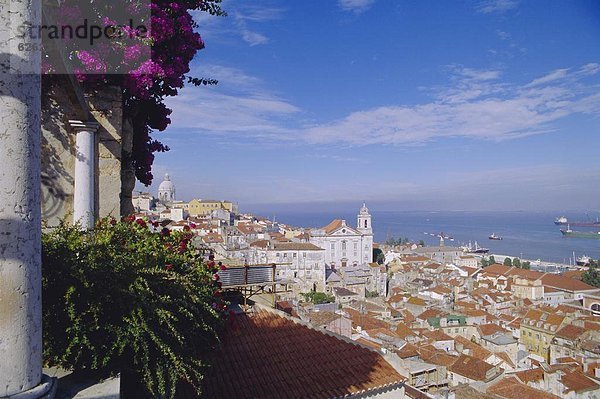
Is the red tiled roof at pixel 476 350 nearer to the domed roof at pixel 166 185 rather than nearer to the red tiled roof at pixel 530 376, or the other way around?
the red tiled roof at pixel 530 376

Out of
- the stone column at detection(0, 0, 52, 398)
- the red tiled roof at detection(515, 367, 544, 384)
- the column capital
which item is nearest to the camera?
the stone column at detection(0, 0, 52, 398)

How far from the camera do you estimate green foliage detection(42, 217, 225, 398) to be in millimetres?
2141

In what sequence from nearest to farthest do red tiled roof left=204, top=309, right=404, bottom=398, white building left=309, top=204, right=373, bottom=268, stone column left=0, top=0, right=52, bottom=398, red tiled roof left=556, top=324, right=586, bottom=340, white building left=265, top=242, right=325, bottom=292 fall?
stone column left=0, top=0, right=52, bottom=398 < red tiled roof left=204, top=309, right=404, bottom=398 < red tiled roof left=556, top=324, right=586, bottom=340 < white building left=265, top=242, right=325, bottom=292 < white building left=309, top=204, right=373, bottom=268

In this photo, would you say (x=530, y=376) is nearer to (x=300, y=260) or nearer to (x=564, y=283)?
(x=300, y=260)

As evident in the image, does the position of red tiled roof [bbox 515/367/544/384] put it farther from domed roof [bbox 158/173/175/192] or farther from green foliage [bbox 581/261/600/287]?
domed roof [bbox 158/173/175/192]

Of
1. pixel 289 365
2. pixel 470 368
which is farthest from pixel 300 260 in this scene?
pixel 289 365

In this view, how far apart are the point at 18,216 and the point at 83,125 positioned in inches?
109

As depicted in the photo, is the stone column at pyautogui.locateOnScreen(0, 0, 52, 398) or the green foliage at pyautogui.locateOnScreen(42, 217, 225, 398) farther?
the green foliage at pyautogui.locateOnScreen(42, 217, 225, 398)

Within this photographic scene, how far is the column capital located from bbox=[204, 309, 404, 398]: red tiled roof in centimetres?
247

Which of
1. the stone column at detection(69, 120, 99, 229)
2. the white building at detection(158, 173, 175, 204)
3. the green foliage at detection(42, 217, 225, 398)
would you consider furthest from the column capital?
the white building at detection(158, 173, 175, 204)

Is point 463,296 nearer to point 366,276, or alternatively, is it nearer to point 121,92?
point 366,276

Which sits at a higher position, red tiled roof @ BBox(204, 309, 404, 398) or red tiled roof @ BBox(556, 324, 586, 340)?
red tiled roof @ BBox(204, 309, 404, 398)

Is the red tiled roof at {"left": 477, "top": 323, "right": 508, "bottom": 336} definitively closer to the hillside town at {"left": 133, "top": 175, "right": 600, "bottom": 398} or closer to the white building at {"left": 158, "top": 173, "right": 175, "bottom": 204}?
the hillside town at {"left": 133, "top": 175, "right": 600, "bottom": 398}

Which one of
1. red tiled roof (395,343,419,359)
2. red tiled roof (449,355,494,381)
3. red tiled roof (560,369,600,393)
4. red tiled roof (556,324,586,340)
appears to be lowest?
red tiled roof (556,324,586,340)
